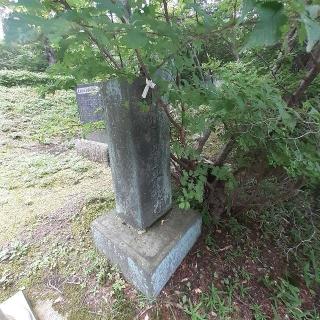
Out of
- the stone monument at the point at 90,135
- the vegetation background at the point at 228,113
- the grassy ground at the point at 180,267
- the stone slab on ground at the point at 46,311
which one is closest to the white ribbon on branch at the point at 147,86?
the vegetation background at the point at 228,113

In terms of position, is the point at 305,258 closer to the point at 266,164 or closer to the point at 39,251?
the point at 266,164

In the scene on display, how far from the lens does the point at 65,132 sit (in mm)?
5645

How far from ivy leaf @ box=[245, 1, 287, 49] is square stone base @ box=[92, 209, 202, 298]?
1.41 meters

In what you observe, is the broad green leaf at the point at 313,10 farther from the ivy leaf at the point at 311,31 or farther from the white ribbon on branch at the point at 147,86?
the white ribbon on branch at the point at 147,86

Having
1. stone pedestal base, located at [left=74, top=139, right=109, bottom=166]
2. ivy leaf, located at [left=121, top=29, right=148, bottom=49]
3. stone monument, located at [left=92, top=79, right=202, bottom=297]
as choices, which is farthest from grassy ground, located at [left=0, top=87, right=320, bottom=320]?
ivy leaf, located at [left=121, top=29, right=148, bottom=49]

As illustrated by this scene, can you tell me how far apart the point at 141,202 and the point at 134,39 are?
3.88 feet

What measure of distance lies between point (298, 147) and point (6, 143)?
5169mm

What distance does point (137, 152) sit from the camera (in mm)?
1532

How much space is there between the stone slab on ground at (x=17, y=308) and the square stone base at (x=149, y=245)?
0.58 metres

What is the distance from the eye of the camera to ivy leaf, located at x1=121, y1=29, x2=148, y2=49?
0.66 m

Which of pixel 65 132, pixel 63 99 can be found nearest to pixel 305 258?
pixel 65 132

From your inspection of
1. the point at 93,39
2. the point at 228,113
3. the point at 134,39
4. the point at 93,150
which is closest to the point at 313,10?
the point at 134,39

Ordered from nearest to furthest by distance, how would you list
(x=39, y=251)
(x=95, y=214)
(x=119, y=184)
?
(x=119, y=184) < (x=39, y=251) < (x=95, y=214)

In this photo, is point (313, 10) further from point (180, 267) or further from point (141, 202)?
point (180, 267)
